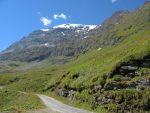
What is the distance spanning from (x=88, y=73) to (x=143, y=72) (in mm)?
20094

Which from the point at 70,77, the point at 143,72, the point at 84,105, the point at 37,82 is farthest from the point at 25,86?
the point at 143,72

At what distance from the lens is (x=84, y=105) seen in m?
68.5

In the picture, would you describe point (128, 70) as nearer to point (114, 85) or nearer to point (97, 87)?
point (114, 85)

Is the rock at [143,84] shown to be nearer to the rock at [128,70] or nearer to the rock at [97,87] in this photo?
the rock at [128,70]

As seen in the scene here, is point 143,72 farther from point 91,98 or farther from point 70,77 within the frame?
point 70,77

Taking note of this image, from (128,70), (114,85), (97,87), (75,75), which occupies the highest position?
(75,75)

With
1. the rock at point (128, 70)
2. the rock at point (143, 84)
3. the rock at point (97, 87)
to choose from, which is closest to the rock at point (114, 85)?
the rock at point (97, 87)

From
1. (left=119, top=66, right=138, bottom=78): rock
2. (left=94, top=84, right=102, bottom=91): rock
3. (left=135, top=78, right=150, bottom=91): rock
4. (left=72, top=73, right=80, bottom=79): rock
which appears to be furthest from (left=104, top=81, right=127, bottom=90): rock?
(left=72, top=73, right=80, bottom=79): rock

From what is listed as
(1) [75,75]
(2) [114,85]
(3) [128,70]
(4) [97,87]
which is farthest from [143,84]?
(1) [75,75]

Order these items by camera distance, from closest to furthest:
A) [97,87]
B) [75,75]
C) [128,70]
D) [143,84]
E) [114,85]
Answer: [143,84]
[114,85]
[128,70]
[97,87]
[75,75]

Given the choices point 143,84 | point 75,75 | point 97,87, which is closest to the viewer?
point 143,84

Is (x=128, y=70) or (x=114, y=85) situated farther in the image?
(x=128, y=70)

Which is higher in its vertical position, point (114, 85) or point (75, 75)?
point (75, 75)

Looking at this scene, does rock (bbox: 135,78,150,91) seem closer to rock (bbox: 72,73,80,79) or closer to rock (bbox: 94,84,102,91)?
rock (bbox: 94,84,102,91)
